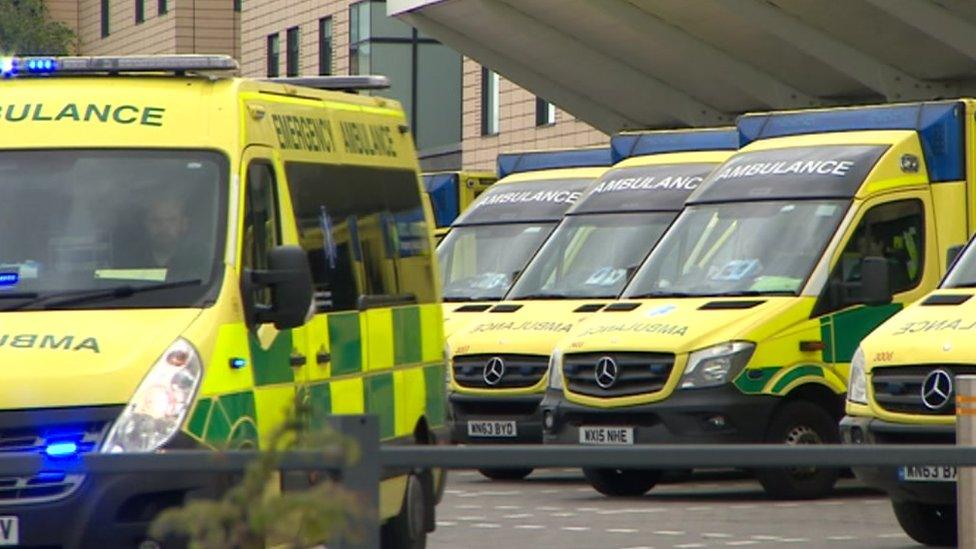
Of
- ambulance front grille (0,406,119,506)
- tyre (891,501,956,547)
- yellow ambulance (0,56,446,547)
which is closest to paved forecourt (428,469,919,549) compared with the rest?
tyre (891,501,956,547)

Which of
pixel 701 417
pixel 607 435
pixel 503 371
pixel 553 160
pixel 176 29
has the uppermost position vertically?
pixel 176 29

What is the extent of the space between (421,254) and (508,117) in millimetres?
31735

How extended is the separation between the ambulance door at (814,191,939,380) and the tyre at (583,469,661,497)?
968 centimetres

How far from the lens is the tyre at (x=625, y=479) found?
19.7 feet

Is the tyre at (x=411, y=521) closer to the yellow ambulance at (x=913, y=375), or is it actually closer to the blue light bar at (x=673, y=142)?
the yellow ambulance at (x=913, y=375)

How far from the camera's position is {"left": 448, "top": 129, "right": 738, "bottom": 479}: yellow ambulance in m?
18.8

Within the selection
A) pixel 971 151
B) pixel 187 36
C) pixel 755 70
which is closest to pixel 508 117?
pixel 755 70

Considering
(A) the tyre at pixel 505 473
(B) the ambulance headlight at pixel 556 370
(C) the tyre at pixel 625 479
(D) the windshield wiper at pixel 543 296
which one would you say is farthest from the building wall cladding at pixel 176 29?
(A) the tyre at pixel 505 473

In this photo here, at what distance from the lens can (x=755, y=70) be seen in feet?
112

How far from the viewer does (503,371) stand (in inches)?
742

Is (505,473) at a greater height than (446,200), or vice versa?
(446,200)

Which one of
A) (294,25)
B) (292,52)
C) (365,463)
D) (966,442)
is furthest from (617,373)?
(292,52)

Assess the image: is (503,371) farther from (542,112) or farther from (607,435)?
(542,112)

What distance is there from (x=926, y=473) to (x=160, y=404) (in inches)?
155
